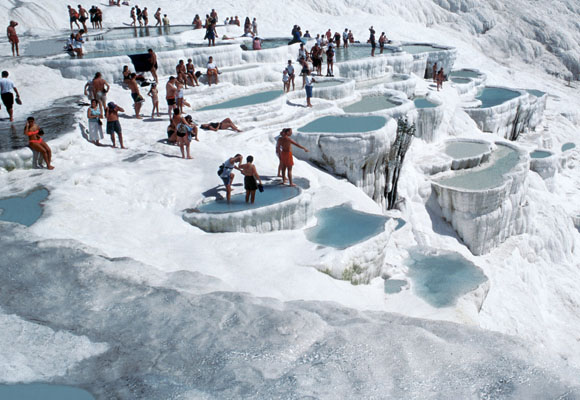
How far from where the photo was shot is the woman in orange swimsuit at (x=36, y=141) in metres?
8.75

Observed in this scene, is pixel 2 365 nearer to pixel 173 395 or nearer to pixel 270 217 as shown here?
pixel 173 395

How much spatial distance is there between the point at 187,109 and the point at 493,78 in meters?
24.2

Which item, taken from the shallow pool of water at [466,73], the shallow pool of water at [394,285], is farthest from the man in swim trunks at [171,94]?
the shallow pool of water at [466,73]

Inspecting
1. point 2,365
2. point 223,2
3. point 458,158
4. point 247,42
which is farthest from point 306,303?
point 223,2

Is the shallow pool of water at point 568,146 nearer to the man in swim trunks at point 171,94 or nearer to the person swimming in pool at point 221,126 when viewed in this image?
the person swimming in pool at point 221,126

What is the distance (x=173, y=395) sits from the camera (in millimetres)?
3938

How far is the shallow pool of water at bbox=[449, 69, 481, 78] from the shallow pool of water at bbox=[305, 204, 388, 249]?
19.0m

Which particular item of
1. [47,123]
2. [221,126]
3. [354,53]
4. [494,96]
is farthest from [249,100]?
[494,96]

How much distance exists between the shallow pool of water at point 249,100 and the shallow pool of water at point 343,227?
17.8 ft

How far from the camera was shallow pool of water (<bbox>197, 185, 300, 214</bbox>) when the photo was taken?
8.62 metres

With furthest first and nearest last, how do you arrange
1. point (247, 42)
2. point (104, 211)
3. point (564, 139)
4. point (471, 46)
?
point (471, 46) < point (564, 139) < point (247, 42) < point (104, 211)

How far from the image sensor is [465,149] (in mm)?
15828

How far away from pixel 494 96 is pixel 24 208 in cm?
2083

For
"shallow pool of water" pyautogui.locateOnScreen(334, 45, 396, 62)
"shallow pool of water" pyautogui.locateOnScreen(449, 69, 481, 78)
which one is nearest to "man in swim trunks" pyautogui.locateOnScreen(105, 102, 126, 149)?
"shallow pool of water" pyautogui.locateOnScreen(334, 45, 396, 62)
